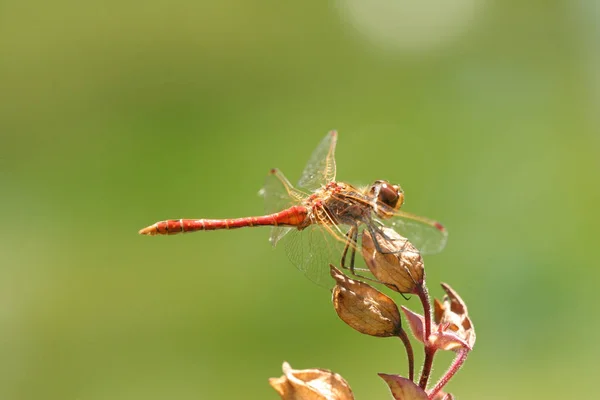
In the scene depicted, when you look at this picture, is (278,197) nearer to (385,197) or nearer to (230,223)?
(230,223)

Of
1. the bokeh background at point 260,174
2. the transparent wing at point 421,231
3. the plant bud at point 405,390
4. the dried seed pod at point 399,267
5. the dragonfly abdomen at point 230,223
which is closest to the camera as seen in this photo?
the plant bud at point 405,390

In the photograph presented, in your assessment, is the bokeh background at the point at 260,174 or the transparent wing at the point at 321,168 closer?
the transparent wing at the point at 321,168

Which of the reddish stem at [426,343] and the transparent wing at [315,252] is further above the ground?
the transparent wing at [315,252]

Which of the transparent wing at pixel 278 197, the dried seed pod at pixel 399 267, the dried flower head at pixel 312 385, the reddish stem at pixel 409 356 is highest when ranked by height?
the transparent wing at pixel 278 197

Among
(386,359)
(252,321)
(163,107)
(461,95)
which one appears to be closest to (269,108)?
(163,107)

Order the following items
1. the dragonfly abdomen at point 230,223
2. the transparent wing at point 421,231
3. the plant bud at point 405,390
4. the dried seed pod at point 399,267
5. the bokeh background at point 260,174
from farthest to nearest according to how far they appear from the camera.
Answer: the bokeh background at point 260,174 < the dragonfly abdomen at point 230,223 < the transparent wing at point 421,231 < the dried seed pod at point 399,267 < the plant bud at point 405,390

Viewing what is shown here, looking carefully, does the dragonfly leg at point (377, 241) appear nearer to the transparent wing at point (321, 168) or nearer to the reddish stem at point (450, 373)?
the reddish stem at point (450, 373)

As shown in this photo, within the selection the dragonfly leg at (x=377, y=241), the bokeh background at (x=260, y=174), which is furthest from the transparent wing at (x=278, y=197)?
the bokeh background at (x=260, y=174)

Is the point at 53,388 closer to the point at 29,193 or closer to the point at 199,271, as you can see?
the point at 199,271

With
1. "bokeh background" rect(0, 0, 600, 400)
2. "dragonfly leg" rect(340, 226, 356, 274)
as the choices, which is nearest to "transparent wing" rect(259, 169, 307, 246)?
"dragonfly leg" rect(340, 226, 356, 274)
